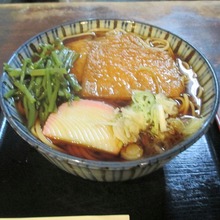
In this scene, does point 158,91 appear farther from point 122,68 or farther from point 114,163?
point 114,163

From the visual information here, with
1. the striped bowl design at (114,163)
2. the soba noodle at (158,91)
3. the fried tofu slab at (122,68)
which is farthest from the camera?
the fried tofu slab at (122,68)

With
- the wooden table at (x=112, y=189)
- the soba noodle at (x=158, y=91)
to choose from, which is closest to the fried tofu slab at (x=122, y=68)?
the soba noodle at (x=158, y=91)

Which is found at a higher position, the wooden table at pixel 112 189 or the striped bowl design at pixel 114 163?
the striped bowl design at pixel 114 163

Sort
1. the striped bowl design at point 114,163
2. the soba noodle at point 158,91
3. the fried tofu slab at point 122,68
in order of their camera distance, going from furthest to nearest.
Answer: the fried tofu slab at point 122,68, the soba noodle at point 158,91, the striped bowl design at point 114,163

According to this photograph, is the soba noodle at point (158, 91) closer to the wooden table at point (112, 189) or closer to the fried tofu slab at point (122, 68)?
the fried tofu slab at point (122, 68)

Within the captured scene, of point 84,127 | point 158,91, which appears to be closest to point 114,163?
point 84,127

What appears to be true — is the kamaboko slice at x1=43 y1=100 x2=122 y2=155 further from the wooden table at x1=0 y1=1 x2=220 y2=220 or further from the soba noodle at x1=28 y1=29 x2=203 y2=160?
the wooden table at x1=0 y1=1 x2=220 y2=220
